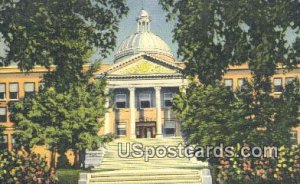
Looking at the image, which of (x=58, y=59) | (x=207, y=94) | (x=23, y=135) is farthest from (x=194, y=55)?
(x=23, y=135)

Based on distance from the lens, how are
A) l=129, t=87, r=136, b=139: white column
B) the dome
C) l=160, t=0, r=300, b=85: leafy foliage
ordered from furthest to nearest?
1. the dome
2. l=129, t=87, r=136, b=139: white column
3. l=160, t=0, r=300, b=85: leafy foliage

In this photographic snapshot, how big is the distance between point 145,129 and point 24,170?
32175mm

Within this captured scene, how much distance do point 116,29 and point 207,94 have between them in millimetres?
11123

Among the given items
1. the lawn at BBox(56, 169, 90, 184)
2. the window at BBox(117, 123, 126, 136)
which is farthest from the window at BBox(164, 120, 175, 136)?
the lawn at BBox(56, 169, 90, 184)

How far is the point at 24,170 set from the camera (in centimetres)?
2628

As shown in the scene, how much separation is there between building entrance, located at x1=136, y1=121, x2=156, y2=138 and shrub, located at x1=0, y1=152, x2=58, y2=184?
1190 inches

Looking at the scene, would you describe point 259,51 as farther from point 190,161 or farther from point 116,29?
point 190,161

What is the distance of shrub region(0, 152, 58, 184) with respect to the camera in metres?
25.8

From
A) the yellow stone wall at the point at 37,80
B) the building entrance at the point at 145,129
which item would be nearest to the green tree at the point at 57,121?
the yellow stone wall at the point at 37,80

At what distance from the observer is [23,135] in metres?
33.6

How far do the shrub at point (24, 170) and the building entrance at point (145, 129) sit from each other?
99.2ft

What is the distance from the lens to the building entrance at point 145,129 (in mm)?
57281

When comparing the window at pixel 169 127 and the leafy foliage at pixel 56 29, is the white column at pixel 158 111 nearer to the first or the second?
the window at pixel 169 127

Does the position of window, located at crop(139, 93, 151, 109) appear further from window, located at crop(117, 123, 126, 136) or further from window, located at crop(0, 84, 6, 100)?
window, located at crop(0, 84, 6, 100)
